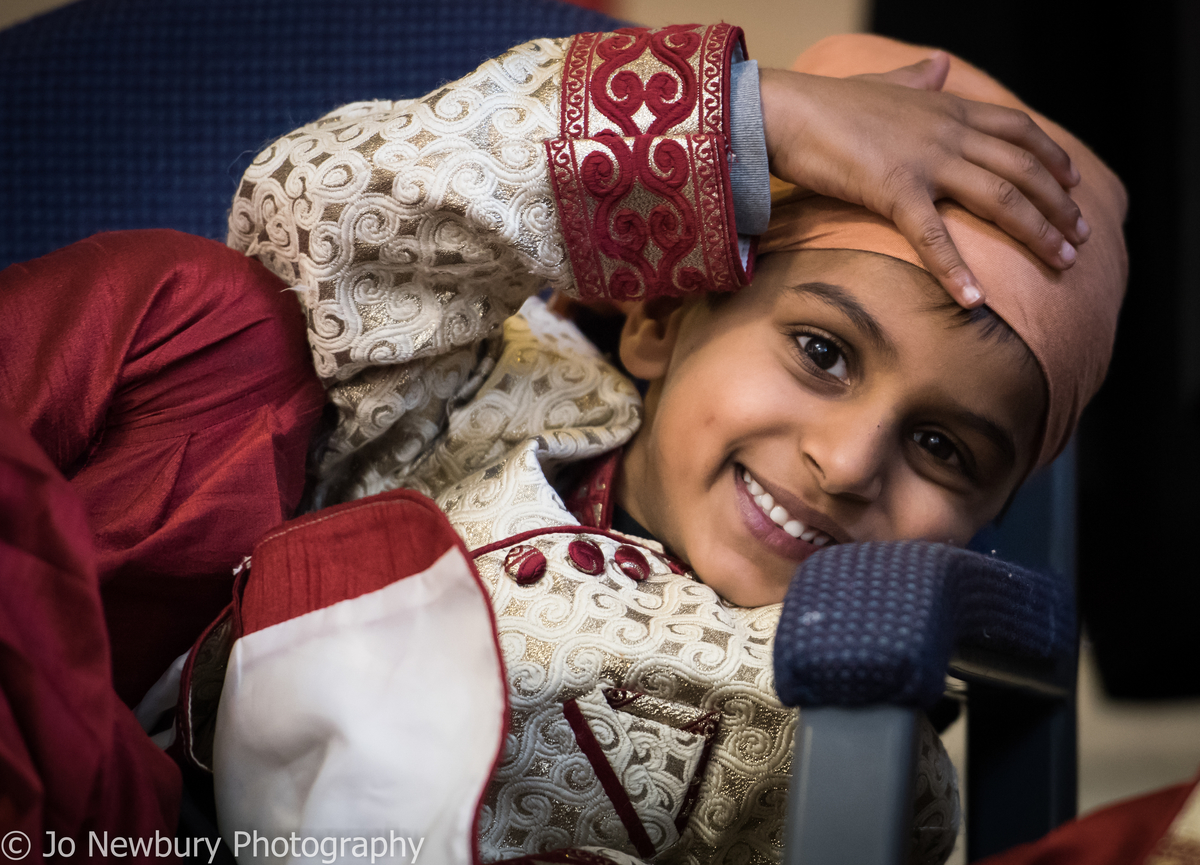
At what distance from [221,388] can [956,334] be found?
0.43 meters

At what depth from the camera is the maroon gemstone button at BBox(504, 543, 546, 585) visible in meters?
0.60

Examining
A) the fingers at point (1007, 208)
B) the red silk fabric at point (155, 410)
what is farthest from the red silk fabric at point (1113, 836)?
the red silk fabric at point (155, 410)

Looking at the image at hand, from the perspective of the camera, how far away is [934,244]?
1.88 ft

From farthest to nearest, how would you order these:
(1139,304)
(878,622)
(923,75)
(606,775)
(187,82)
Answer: (1139,304)
(187,82)
(923,75)
(606,775)
(878,622)

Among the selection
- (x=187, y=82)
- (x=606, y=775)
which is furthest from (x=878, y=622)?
(x=187, y=82)

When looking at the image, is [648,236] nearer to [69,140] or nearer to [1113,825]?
[1113,825]

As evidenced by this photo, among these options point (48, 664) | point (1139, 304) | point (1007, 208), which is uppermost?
point (1007, 208)

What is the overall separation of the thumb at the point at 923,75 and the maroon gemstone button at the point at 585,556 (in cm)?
36

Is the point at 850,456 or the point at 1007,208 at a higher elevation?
the point at 1007,208

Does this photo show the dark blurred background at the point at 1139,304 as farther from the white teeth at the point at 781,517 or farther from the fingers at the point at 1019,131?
the white teeth at the point at 781,517

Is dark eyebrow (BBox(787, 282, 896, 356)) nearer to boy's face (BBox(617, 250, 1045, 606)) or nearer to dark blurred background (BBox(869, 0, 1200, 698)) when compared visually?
boy's face (BBox(617, 250, 1045, 606))

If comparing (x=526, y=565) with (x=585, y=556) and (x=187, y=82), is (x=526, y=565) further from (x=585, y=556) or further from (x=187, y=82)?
(x=187, y=82)

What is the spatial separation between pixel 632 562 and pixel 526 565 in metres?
0.07

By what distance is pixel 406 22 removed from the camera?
904mm
